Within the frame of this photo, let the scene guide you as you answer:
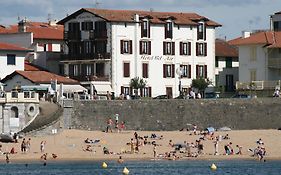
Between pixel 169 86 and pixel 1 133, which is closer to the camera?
pixel 1 133

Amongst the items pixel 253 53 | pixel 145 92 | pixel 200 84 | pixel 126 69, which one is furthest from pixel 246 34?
pixel 126 69

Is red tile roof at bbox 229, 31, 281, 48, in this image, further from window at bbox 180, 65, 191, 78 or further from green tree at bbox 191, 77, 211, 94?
window at bbox 180, 65, 191, 78

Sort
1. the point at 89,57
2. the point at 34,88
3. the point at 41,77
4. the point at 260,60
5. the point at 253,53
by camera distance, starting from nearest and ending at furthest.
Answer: the point at 34,88 < the point at 41,77 < the point at 89,57 < the point at 260,60 < the point at 253,53

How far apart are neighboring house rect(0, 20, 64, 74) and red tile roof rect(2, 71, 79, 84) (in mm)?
5602

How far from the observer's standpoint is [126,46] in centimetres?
12062

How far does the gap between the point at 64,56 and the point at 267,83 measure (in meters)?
18.2

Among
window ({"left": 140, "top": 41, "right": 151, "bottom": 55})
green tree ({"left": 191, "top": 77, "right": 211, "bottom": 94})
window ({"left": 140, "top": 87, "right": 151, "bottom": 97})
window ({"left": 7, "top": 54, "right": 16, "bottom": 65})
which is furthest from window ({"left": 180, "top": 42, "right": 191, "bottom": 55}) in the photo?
window ({"left": 7, "top": 54, "right": 16, "bottom": 65})

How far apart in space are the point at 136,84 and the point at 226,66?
13.9 m

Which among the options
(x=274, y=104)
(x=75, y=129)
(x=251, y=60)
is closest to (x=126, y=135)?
(x=75, y=129)

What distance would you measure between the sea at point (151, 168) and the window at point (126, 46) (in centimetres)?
2433

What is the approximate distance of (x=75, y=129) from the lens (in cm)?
10788

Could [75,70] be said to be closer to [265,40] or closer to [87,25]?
[87,25]

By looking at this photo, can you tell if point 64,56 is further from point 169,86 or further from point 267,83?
point 267,83

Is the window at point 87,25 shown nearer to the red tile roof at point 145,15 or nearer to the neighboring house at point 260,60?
the red tile roof at point 145,15
